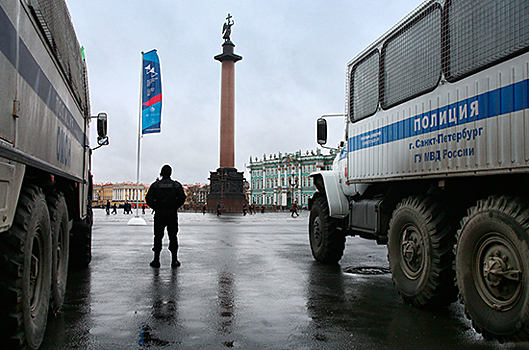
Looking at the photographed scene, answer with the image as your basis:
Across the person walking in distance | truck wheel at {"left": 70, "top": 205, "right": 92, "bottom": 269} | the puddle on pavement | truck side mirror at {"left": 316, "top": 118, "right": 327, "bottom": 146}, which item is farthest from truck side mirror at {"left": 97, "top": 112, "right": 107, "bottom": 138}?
the puddle on pavement

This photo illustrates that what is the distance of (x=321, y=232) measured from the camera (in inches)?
361

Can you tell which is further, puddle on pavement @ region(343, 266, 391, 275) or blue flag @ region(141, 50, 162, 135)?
blue flag @ region(141, 50, 162, 135)

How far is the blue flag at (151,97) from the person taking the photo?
23469 millimetres

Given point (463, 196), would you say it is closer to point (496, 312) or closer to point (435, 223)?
point (435, 223)

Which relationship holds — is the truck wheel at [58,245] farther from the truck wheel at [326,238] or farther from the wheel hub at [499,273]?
the truck wheel at [326,238]

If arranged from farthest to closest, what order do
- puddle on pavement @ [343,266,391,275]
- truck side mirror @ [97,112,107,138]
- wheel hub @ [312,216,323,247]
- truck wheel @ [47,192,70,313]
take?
truck side mirror @ [97,112,107,138] → wheel hub @ [312,216,323,247] → puddle on pavement @ [343,266,391,275] → truck wheel @ [47,192,70,313]

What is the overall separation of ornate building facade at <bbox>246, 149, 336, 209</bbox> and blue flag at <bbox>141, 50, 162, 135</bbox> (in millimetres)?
90308

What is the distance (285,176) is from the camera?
5039 inches

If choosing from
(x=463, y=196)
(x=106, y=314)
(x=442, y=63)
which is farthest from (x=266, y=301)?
(x=442, y=63)

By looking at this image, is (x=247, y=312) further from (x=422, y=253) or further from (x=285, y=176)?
(x=285, y=176)

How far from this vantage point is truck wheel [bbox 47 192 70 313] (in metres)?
4.51

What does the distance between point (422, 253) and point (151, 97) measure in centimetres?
2016

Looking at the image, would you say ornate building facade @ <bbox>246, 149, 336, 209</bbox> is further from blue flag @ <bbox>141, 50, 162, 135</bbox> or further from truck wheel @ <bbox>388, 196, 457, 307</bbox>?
truck wheel @ <bbox>388, 196, 457, 307</bbox>

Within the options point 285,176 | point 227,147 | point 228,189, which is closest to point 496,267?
point 227,147
